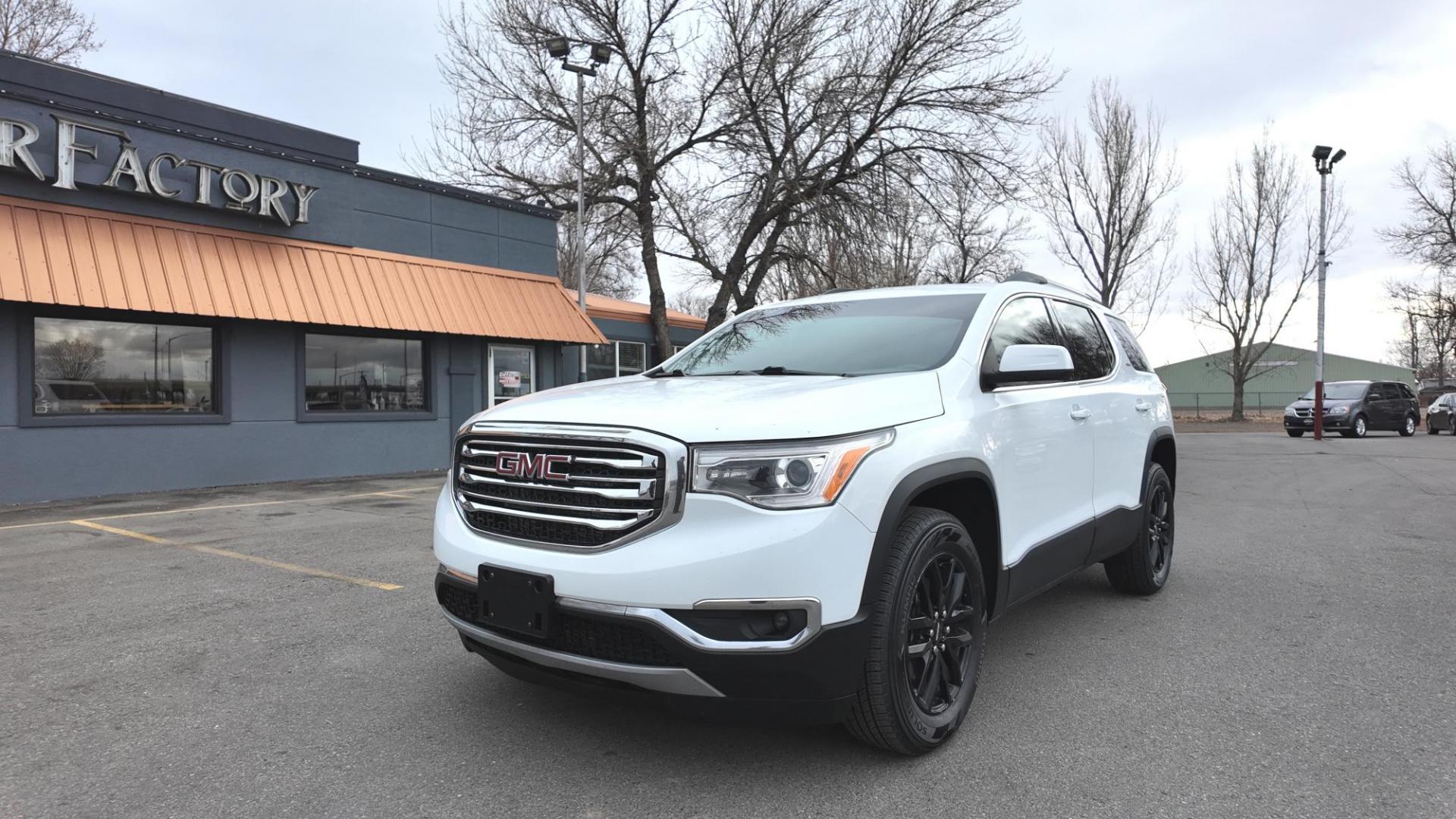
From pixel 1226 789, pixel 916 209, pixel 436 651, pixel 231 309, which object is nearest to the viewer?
pixel 1226 789

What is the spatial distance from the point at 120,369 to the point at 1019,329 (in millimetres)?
11153

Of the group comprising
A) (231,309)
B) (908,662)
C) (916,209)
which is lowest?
(908,662)

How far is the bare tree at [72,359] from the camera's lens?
10016 millimetres

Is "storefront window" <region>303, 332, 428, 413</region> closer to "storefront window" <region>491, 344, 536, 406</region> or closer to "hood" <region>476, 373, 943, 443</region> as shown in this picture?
"storefront window" <region>491, 344, 536, 406</region>

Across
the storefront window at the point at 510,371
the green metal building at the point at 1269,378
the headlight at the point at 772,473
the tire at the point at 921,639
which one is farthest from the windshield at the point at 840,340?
the green metal building at the point at 1269,378

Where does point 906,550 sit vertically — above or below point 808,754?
above

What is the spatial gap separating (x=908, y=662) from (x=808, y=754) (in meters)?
0.49

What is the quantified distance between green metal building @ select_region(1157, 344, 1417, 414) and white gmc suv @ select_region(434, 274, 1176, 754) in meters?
53.8

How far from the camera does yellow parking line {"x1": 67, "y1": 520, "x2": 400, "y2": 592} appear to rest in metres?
5.62

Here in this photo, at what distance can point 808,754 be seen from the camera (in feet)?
9.80

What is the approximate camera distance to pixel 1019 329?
13.4 feet

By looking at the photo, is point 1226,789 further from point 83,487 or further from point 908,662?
point 83,487

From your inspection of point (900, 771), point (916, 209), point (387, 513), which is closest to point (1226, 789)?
point (900, 771)

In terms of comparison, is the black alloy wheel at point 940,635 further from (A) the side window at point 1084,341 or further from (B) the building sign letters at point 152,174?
(B) the building sign letters at point 152,174
